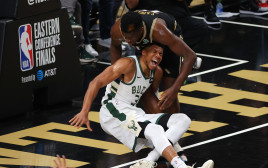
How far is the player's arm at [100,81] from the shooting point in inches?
265

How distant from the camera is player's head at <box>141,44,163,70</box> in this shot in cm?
710

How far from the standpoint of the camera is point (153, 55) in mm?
7117

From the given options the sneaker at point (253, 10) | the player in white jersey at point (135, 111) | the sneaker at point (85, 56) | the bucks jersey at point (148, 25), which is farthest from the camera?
the sneaker at point (253, 10)

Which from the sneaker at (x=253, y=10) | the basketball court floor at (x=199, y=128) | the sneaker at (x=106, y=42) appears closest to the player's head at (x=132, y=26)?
the basketball court floor at (x=199, y=128)

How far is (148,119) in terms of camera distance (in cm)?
721

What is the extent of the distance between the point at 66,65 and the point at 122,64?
232 centimetres

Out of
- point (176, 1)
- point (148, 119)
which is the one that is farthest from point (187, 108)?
point (148, 119)

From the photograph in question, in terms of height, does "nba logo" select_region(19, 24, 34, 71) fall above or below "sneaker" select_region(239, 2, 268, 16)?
above

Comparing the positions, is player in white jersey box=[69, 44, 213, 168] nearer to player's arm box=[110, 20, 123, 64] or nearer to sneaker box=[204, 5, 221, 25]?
player's arm box=[110, 20, 123, 64]

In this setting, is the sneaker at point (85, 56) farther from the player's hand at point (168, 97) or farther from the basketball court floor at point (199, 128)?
the player's hand at point (168, 97)

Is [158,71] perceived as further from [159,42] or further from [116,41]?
[116,41]

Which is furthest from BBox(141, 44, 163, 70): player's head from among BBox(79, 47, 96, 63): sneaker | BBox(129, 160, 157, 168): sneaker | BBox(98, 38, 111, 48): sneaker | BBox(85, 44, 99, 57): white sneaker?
BBox(98, 38, 111, 48): sneaker

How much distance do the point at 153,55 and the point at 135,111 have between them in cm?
54

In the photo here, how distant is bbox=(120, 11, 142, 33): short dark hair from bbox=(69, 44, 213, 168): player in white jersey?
321mm
